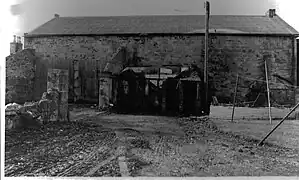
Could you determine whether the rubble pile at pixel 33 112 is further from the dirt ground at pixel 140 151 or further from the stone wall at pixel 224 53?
the stone wall at pixel 224 53

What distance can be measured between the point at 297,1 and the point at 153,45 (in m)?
1.63

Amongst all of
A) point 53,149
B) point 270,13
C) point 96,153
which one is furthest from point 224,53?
point 53,149

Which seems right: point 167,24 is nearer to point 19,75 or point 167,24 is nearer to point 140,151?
point 140,151

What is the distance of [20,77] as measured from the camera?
98.9 inches

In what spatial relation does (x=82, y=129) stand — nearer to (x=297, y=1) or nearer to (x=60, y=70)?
(x=60, y=70)

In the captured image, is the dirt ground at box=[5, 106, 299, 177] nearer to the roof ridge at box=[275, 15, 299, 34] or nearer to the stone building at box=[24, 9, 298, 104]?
the stone building at box=[24, 9, 298, 104]

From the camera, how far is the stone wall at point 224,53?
268 cm

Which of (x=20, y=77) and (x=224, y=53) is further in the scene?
(x=224, y=53)

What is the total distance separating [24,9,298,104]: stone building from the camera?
8.65 ft

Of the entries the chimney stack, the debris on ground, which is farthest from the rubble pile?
the chimney stack

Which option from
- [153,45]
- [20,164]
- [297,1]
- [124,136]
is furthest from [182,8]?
[20,164]

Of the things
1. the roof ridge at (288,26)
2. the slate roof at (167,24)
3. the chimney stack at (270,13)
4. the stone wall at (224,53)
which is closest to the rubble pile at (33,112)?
the stone wall at (224,53)

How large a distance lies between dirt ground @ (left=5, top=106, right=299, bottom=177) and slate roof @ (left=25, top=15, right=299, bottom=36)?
1.01 m

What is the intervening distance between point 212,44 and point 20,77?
214 centimetres
